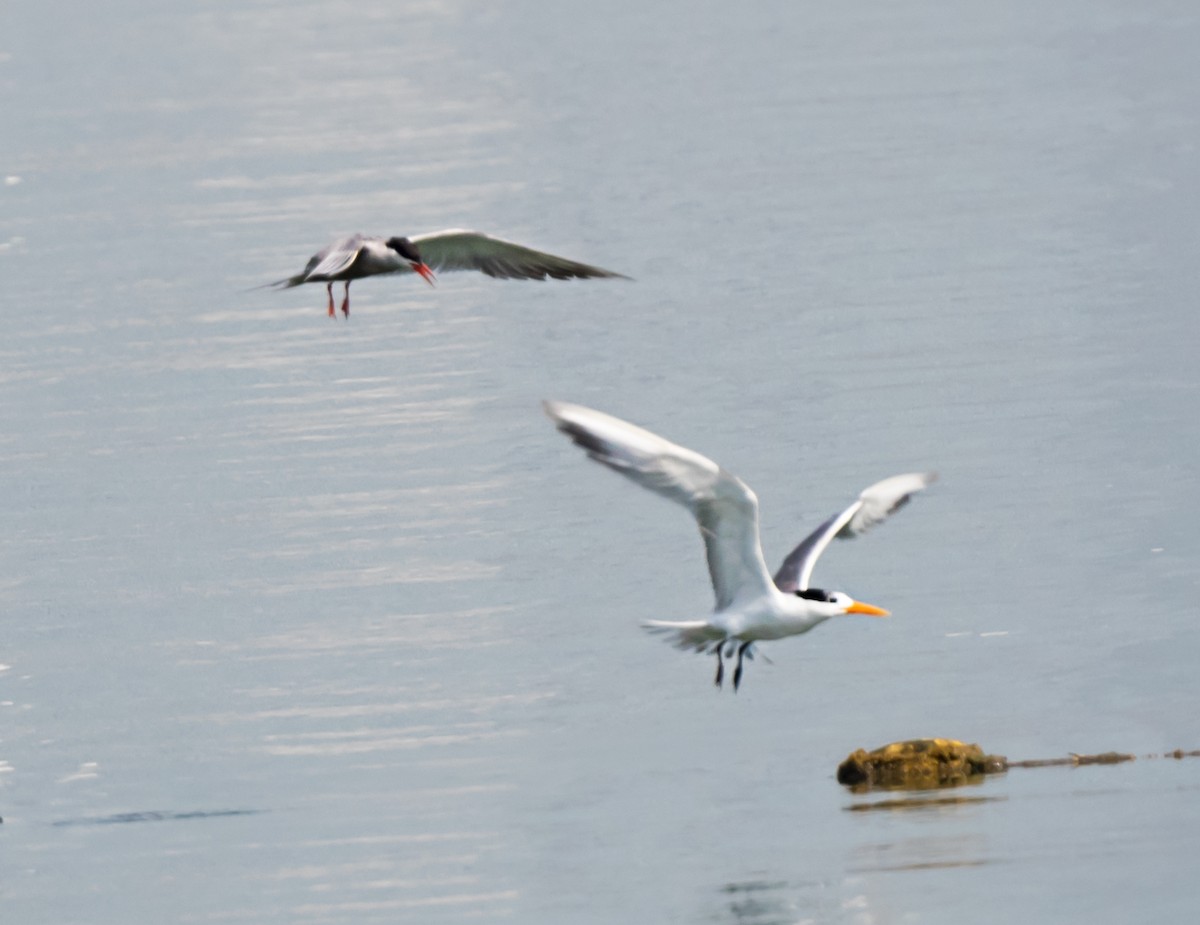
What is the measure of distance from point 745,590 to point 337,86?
116 feet

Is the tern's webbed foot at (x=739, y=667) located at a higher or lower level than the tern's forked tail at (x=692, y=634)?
lower

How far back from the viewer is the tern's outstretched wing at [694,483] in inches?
427

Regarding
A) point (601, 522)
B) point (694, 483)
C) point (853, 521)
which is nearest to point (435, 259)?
point (601, 522)

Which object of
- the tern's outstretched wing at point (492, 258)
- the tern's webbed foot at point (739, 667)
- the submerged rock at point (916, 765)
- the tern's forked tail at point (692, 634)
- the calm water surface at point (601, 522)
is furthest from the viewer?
the tern's outstretched wing at point (492, 258)

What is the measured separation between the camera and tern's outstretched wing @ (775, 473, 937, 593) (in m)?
12.6

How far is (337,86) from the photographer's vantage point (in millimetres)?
46125

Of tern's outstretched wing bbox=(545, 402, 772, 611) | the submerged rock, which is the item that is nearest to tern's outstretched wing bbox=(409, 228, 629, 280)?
tern's outstretched wing bbox=(545, 402, 772, 611)

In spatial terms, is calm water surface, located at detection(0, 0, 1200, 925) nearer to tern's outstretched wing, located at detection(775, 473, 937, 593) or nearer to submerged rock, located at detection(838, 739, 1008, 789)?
submerged rock, located at detection(838, 739, 1008, 789)

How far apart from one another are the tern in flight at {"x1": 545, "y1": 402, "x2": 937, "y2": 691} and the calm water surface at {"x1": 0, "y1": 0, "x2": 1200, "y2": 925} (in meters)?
0.70

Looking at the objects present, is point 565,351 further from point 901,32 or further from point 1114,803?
point 901,32

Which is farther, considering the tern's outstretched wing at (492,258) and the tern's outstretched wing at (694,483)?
the tern's outstretched wing at (492,258)

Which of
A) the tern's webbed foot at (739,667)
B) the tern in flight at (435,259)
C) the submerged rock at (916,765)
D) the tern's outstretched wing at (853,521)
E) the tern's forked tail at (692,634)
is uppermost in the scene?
the tern in flight at (435,259)

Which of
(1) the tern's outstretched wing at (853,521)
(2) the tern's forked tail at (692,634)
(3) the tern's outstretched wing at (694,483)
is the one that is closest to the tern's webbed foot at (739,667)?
(2) the tern's forked tail at (692,634)

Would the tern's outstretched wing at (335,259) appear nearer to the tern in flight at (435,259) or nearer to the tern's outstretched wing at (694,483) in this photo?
the tern in flight at (435,259)
